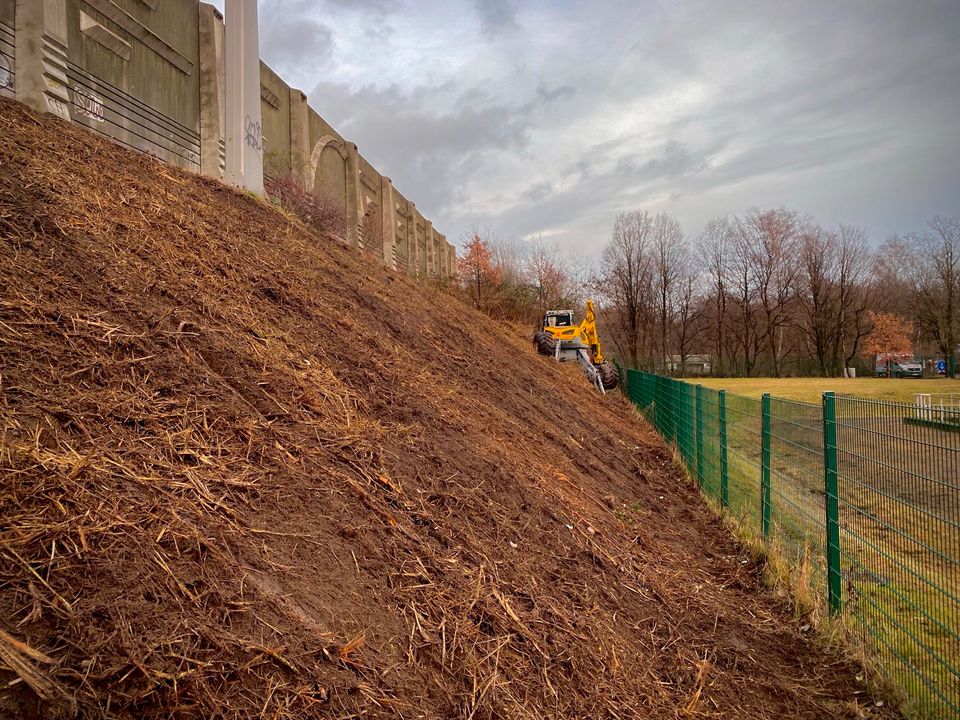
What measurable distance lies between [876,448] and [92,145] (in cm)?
706

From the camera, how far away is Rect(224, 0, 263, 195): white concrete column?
8.98 metres

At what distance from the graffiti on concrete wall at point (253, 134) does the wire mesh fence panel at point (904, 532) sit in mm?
8836

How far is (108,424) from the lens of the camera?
281 cm

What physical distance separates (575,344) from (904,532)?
1452 centimetres

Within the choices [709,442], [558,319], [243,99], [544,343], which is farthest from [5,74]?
[558,319]

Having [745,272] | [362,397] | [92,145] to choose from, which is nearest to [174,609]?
[362,397]

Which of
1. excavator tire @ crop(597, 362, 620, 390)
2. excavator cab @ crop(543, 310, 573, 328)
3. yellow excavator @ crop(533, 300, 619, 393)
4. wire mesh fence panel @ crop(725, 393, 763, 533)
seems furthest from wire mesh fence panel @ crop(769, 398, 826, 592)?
excavator cab @ crop(543, 310, 573, 328)

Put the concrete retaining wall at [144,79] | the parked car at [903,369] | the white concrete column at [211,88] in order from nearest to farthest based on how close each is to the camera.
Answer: the concrete retaining wall at [144,79] < the white concrete column at [211,88] < the parked car at [903,369]

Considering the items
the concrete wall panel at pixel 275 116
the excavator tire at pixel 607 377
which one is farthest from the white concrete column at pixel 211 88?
the excavator tire at pixel 607 377

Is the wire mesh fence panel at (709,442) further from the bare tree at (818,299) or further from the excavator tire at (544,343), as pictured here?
the bare tree at (818,299)

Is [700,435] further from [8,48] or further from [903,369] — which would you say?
[903,369]

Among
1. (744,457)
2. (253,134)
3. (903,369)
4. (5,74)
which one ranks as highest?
(253,134)

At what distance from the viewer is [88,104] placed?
8.40 meters

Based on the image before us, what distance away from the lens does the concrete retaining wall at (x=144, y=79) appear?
7.05 metres
